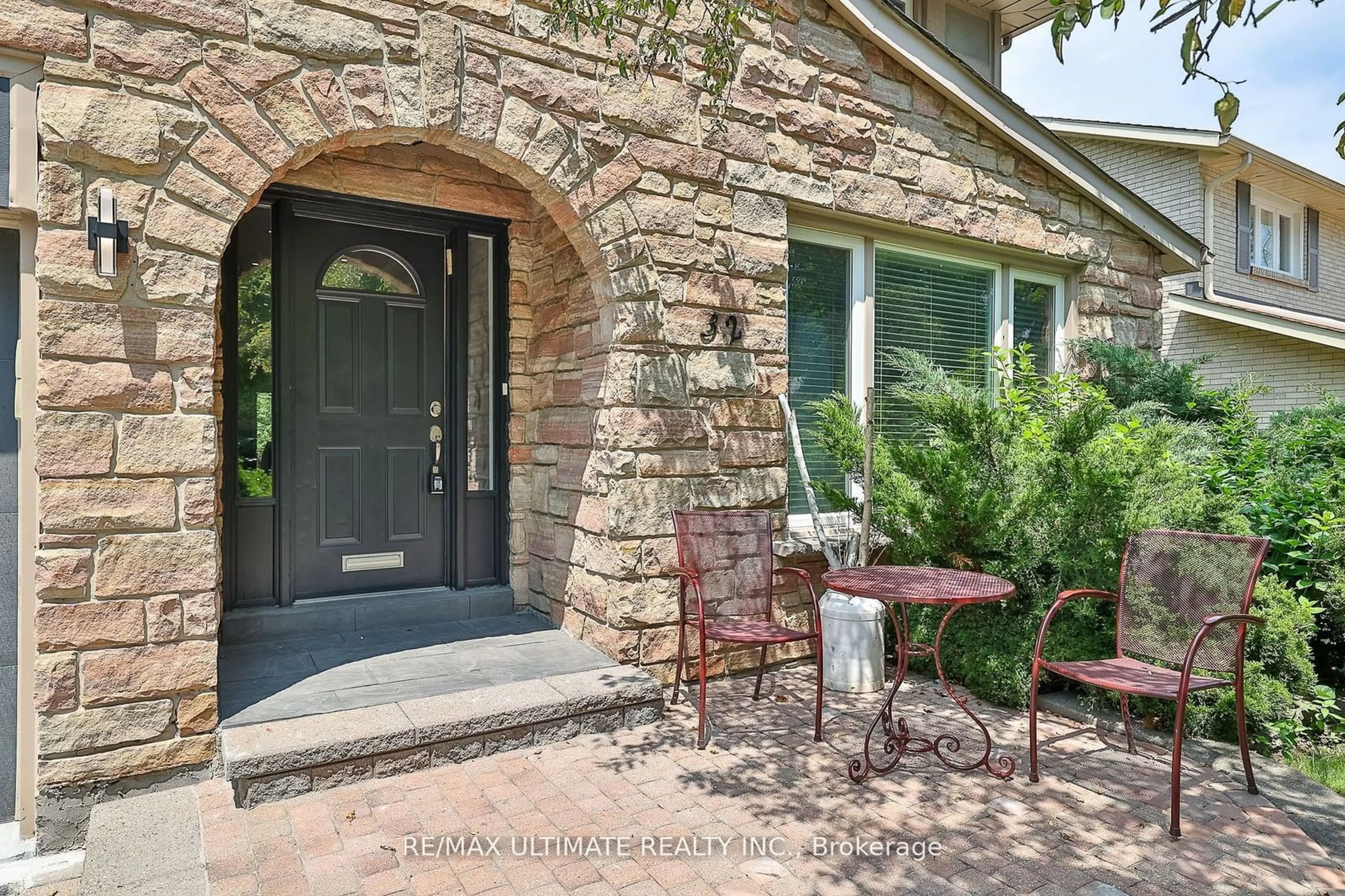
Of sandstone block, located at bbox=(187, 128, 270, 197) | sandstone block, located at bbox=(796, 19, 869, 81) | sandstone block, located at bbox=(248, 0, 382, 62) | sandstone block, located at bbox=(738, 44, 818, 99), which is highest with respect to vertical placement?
sandstone block, located at bbox=(796, 19, 869, 81)

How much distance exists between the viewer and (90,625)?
9.07 ft

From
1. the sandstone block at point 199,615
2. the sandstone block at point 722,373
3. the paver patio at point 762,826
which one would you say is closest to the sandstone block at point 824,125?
the sandstone block at point 722,373

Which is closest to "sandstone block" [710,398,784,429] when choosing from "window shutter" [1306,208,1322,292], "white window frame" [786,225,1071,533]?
"white window frame" [786,225,1071,533]

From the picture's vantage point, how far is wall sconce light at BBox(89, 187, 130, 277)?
2.71 m

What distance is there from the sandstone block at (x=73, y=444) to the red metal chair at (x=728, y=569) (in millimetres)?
2192

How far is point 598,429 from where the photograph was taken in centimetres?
404

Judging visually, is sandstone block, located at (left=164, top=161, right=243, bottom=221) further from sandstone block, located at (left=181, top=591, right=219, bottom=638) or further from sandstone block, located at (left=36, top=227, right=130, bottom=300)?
sandstone block, located at (left=181, top=591, right=219, bottom=638)

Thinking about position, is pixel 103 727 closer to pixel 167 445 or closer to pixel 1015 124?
pixel 167 445

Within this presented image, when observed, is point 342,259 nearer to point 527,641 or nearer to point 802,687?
point 527,641

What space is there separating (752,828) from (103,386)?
105 inches

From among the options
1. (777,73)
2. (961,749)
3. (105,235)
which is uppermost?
(777,73)

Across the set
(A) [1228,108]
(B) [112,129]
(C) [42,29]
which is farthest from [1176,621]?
(C) [42,29]

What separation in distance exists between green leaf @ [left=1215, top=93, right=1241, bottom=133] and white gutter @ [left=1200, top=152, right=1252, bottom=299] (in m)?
8.89

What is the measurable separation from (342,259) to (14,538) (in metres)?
2.07
